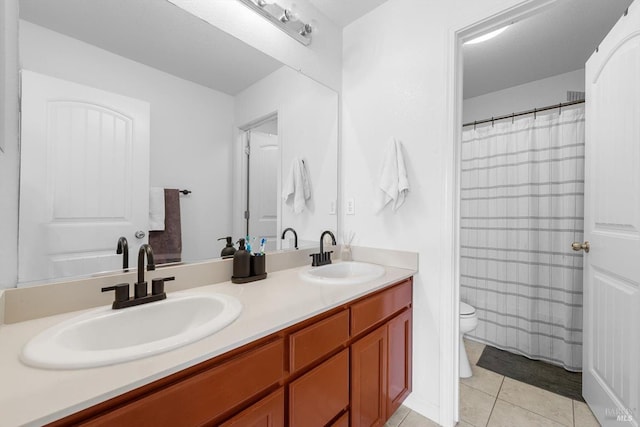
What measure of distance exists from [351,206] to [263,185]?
2.16 feet

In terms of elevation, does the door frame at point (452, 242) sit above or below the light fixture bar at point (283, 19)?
below

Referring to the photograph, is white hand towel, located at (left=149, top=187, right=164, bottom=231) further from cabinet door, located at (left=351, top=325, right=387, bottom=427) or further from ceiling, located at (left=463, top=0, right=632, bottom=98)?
ceiling, located at (left=463, top=0, right=632, bottom=98)

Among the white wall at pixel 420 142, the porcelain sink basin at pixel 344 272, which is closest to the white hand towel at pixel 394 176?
the white wall at pixel 420 142

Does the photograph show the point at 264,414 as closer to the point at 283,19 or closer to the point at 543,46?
the point at 283,19

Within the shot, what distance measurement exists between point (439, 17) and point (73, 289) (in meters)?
2.11

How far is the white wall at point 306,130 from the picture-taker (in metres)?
1.56

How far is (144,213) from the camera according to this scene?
1.10 metres

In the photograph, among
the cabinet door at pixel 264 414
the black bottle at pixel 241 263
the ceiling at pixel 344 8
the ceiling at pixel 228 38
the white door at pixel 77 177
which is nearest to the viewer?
the cabinet door at pixel 264 414

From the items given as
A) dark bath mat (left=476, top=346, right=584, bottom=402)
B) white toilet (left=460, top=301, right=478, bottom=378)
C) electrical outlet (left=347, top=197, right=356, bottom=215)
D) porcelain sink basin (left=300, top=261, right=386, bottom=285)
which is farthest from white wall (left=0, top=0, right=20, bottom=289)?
dark bath mat (left=476, top=346, right=584, bottom=402)

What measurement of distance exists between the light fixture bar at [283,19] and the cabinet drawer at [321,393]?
1.71 m

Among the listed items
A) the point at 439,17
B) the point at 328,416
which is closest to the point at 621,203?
the point at 439,17

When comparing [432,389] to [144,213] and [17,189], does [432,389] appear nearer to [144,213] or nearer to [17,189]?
[144,213]

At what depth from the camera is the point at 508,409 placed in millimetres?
1552

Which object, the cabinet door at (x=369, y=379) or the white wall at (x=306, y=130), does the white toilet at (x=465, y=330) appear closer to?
the cabinet door at (x=369, y=379)
